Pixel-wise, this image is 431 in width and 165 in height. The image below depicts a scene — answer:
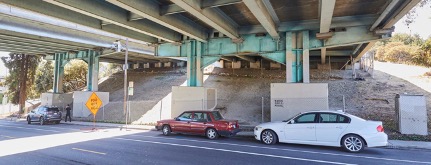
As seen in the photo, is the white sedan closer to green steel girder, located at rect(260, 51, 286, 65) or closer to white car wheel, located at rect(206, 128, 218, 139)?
white car wheel, located at rect(206, 128, 218, 139)

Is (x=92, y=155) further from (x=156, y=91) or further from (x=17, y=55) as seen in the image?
(x=17, y=55)

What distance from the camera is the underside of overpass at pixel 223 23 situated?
9.98m

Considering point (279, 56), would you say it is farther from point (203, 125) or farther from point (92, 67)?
point (92, 67)

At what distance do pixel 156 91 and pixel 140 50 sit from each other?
568 cm

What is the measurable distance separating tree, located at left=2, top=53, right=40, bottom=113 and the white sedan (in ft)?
114

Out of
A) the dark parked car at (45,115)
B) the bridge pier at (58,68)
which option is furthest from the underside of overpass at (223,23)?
the bridge pier at (58,68)

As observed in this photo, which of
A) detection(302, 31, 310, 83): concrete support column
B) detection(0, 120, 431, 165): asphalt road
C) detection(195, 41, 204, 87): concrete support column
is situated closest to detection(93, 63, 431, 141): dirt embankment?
detection(195, 41, 204, 87): concrete support column

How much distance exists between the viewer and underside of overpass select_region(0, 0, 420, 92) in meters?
9.98

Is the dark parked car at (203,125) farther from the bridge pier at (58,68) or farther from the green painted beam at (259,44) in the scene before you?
the bridge pier at (58,68)

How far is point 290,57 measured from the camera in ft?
47.6

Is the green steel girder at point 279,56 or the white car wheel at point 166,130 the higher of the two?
the green steel girder at point 279,56

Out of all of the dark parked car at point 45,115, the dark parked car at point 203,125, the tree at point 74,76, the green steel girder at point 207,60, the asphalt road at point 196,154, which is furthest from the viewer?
the tree at point 74,76

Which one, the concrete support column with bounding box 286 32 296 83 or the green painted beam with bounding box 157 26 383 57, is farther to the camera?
the concrete support column with bounding box 286 32 296 83

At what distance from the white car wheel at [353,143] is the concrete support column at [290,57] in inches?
236
